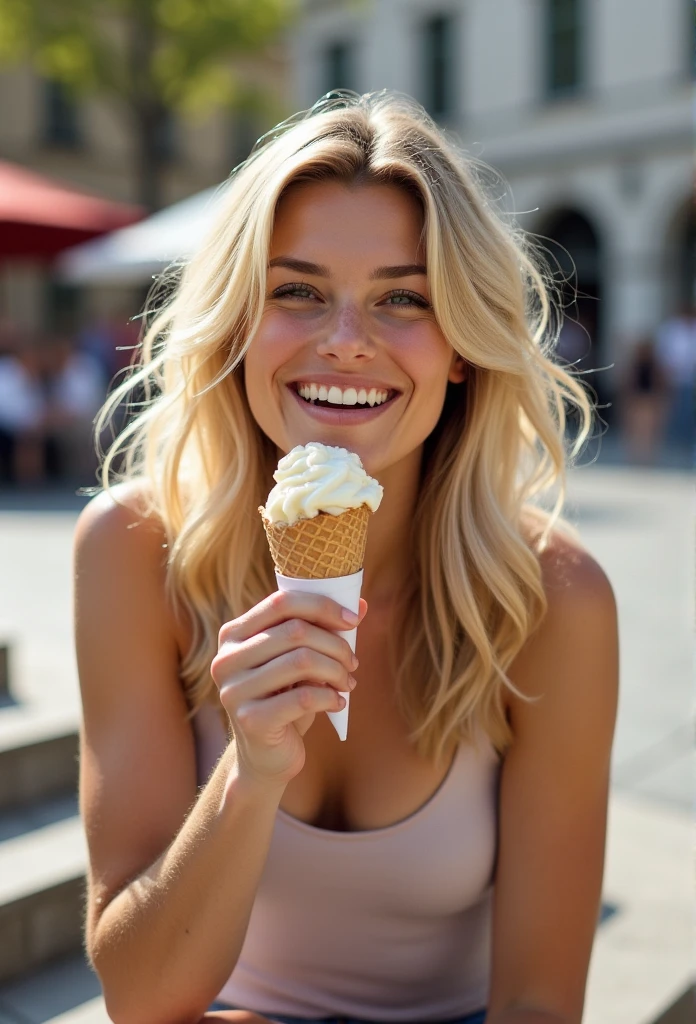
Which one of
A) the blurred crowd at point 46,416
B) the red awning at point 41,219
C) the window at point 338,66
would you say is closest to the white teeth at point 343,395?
the red awning at point 41,219

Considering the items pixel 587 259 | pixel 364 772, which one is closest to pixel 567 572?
pixel 364 772

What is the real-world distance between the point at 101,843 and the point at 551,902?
2.83 feet

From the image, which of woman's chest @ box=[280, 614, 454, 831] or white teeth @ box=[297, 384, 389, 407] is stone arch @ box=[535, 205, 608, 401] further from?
white teeth @ box=[297, 384, 389, 407]

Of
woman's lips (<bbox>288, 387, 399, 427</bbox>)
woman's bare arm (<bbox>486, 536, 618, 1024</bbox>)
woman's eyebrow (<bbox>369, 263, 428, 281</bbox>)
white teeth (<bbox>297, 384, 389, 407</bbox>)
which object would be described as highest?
woman's eyebrow (<bbox>369, 263, 428, 281</bbox>)

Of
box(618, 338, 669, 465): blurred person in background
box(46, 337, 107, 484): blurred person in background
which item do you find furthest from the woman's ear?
box(618, 338, 669, 465): blurred person in background

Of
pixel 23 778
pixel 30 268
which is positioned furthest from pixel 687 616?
pixel 30 268

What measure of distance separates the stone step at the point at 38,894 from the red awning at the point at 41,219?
769cm

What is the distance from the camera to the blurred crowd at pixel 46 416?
1099cm

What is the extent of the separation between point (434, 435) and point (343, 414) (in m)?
0.49

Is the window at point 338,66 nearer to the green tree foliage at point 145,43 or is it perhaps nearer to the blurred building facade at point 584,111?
the blurred building facade at point 584,111

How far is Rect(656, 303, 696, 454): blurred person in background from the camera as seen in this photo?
15.8 metres

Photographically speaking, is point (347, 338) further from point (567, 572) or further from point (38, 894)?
point (38, 894)

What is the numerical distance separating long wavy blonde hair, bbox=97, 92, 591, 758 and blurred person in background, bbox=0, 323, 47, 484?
9.27 meters

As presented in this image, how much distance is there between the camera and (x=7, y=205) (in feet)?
31.2
